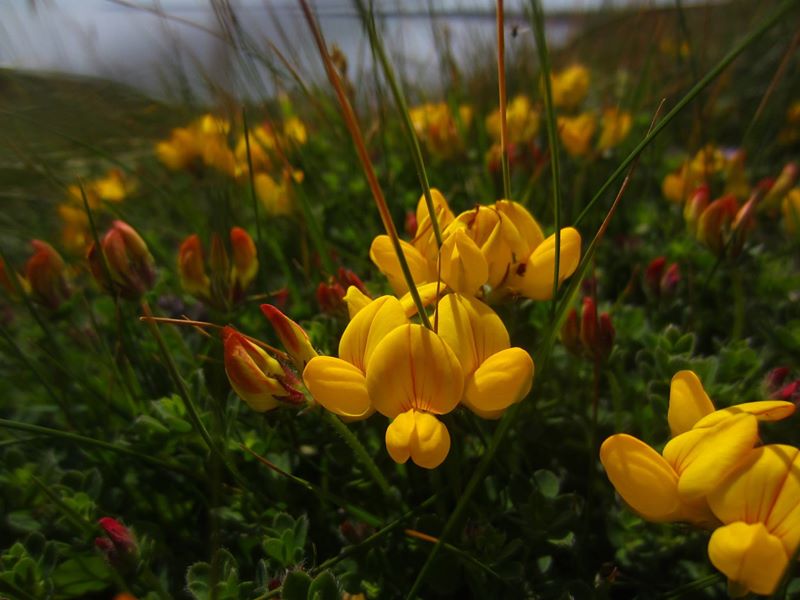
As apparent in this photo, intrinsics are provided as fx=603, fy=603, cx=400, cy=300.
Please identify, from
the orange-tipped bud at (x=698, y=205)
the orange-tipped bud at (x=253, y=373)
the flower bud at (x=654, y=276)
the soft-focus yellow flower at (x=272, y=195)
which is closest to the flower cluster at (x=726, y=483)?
the orange-tipped bud at (x=253, y=373)

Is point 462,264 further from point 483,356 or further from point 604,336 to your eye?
point 604,336

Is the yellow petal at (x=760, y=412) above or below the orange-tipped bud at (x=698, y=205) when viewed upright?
above

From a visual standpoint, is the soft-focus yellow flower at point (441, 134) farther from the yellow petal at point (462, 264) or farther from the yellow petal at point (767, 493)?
the yellow petal at point (767, 493)

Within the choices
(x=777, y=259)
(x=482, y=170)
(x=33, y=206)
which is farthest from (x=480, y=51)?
(x=33, y=206)

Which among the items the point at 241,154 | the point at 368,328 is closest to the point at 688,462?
the point at 368,328

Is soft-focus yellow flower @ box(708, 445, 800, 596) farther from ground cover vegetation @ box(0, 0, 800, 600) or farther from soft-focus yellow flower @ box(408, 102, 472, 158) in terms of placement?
soft-focus yellow flower @ box(408, 102, 472, 158)
